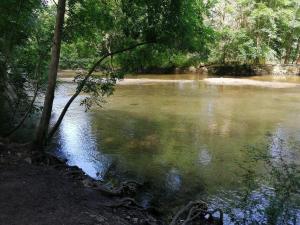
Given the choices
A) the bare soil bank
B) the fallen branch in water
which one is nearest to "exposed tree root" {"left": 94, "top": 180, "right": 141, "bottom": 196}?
the fallen branch in water

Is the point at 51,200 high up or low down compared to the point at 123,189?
up

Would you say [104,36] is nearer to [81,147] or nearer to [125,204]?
[81,147]

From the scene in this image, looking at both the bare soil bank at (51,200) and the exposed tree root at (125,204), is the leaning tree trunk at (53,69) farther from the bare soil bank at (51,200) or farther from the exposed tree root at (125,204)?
the exposed tree root at (125,204)

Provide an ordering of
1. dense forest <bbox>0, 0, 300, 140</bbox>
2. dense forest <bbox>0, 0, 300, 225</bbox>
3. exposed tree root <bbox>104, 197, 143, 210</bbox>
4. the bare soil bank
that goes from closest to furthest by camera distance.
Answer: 1. the bare soil bank
2. exposed tree root <bbox>104, 197, 143, 210</bbox>
3. dense forest <bbox>0, 0, 300, 225</bbox>
4. dense forest <bbox>0, 0, 300, 140</bbox>

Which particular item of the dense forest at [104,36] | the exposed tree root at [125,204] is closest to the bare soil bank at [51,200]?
the exposed tree root at [125,204]

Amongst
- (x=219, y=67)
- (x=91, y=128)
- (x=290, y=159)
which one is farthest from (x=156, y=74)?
(x=290, y=159)

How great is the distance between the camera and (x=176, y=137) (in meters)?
14.4

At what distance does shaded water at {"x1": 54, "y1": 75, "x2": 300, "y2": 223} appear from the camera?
10130mm

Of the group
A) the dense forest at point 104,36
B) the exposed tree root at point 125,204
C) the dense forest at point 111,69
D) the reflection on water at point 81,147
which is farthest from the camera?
the reflection on water at point 81,147

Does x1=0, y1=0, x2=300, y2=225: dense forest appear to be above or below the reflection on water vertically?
above

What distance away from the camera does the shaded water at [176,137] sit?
1013cm

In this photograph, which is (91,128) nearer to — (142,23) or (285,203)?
(142,23)

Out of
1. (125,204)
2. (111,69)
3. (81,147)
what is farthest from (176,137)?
(125,204)

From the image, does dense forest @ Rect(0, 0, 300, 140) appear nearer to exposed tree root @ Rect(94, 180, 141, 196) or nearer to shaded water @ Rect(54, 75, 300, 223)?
shaded water @ Rect(54, 75, 300, 223)
